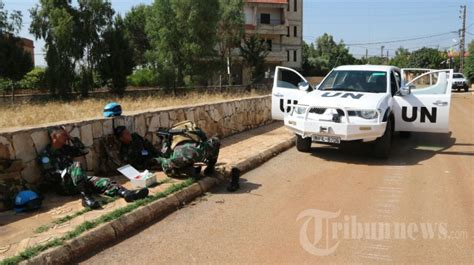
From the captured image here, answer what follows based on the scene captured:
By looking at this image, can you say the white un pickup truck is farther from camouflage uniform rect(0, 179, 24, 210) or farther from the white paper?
camouflage uniform rect(0, 179, 24, 210)

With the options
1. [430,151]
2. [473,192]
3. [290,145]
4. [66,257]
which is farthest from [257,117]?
[66,257]

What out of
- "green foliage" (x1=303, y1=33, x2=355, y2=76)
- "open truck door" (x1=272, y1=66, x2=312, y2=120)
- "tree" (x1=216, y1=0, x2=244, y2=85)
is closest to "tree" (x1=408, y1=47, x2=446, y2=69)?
"green foliage" (x1=303, y1=33, x2=355, y2=76)

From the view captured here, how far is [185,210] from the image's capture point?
5.86 m

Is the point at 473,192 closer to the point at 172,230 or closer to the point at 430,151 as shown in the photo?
the point at 430,151

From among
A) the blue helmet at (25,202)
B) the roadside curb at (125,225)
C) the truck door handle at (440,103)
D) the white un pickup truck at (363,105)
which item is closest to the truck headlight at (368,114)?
the white un pickup truck at (363,105)

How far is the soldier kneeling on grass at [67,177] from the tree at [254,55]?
38614 millimetres

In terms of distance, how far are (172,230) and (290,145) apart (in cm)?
619

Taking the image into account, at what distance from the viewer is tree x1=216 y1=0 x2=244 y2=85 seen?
124 ft

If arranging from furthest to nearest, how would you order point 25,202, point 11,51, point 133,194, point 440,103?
point 11,51, point 440,103, point 133,194, point 25,202

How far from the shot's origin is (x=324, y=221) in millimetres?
5441

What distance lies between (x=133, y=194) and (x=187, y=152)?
47.6 inches

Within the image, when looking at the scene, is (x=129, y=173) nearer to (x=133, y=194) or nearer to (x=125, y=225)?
(x=133, y=194)

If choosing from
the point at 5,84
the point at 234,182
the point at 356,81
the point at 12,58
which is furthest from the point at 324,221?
the point at 5,84

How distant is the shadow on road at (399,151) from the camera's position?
9.17 m
